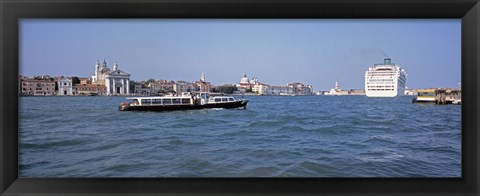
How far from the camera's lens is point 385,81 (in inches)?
168

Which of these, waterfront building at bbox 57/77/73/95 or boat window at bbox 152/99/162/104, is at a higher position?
waterfront building at bbox 57/77/73/95

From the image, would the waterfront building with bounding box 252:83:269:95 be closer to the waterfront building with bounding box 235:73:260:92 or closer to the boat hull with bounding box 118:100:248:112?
the waterfront building with bounding box 235:73:260:92

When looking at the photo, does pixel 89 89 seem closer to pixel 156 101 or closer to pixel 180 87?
pixel 180 87

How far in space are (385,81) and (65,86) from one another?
4783 millimetres

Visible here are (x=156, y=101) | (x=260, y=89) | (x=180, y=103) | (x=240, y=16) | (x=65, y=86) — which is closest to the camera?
(x=240, y=16)

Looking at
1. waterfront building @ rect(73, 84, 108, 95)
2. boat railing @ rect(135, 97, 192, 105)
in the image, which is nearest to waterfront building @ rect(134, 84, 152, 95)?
waterfront building @ rect(73, 84, 108, 95)

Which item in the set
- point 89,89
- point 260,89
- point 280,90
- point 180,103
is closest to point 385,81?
point 280,90

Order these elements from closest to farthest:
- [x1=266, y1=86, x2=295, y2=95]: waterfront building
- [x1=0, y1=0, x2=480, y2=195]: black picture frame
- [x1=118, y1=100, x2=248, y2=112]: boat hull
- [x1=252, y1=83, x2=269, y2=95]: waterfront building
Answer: [x1=0, y1=0, x2=480, y2=195]: black picture frame → [x1=266, y1=86, x2=295, y2=95]: waterfront building → [x1=252, y1=83, x2=269, y2=95]: waterfront building → [x1=118, y1=100, x2=248, y2=112]: boat hull

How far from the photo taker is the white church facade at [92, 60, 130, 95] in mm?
3854

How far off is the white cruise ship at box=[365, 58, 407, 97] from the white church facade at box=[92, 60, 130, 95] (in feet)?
12.4

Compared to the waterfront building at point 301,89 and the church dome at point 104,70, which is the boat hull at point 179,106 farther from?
the waterfront building at point 301,89

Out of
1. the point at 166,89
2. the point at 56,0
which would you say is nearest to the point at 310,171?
the point at 56,0

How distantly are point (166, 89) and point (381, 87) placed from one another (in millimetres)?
3910
